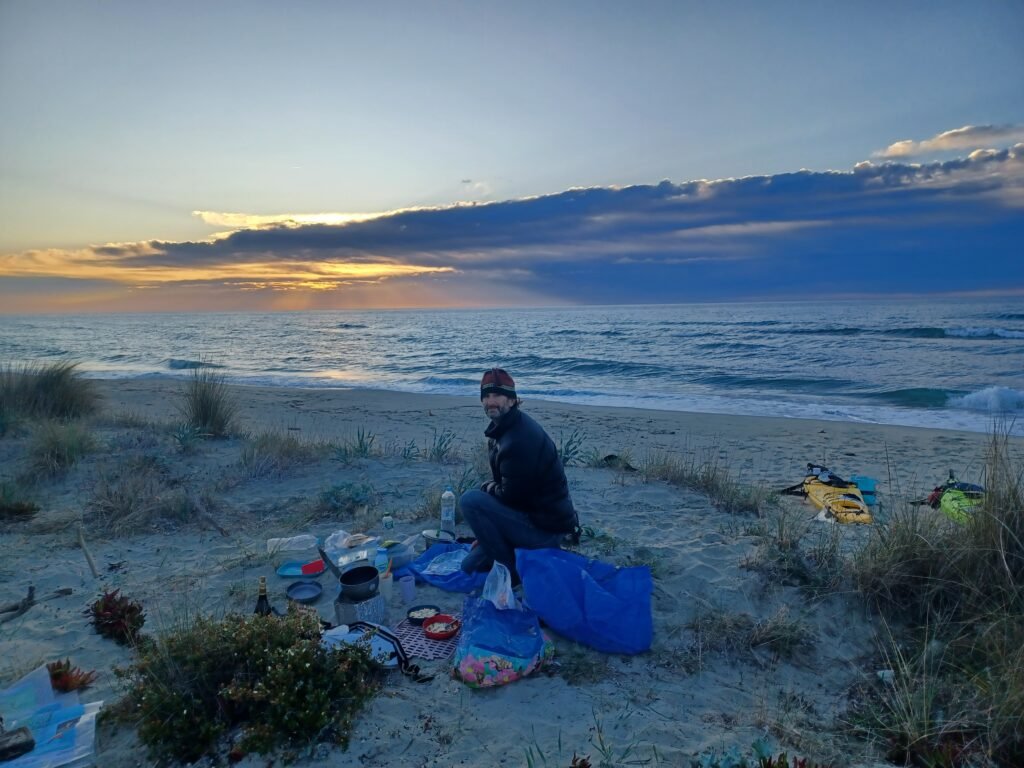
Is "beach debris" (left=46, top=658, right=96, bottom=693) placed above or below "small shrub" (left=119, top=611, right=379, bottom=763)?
below

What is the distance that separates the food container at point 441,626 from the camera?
12.2ft

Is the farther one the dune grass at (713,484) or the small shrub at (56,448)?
the small shrub at (56,448)

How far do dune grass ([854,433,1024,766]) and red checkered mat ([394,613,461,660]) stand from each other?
2196 millimetres

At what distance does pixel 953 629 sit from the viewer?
3.43 m

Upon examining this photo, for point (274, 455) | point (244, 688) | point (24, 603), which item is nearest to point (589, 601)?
point (244, 688)

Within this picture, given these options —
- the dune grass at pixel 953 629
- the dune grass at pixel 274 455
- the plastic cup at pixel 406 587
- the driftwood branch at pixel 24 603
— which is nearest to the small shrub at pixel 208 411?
the dune grass at pixel 274 455

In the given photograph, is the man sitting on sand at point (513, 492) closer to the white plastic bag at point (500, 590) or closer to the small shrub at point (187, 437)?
the white plastic bag at point (500, 590)

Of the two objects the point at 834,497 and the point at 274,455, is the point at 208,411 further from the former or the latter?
the point at 834,497

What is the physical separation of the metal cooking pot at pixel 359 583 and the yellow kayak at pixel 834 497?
13.7 ft

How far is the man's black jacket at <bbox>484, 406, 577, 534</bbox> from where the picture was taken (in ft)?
13.8

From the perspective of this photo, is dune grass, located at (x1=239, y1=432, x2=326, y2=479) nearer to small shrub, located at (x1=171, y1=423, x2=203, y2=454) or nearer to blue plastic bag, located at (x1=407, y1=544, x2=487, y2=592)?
small shrub, located at (x1=171, y1=423, x2=203, y2=454)

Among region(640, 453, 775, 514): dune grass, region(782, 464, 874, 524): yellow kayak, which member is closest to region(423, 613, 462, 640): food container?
region(640, 453, 775, 514): dune grass

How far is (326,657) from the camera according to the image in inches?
116

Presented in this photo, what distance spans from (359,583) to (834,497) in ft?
16.7
